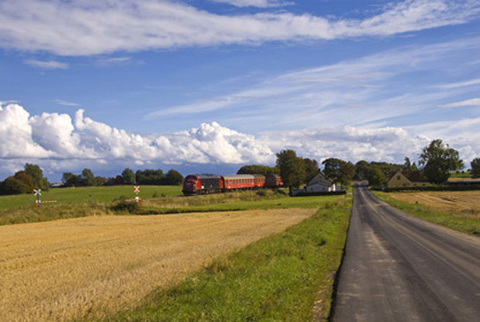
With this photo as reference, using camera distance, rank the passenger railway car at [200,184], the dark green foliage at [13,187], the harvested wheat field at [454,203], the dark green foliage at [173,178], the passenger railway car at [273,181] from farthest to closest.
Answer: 1. the dark green foliage at [173,178]
2. the dark green foliage at [13,187]
3. the passenger railway car at [273,181]
4. the passenger railway car at [200,184]
5. the harvested wheat field at [454,203]

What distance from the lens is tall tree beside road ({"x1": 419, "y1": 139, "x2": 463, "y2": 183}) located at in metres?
122

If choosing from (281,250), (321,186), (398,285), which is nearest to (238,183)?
(321,186)

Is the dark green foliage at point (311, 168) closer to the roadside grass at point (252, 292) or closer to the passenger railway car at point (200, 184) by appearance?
the passenger railway car at point (200, 184)

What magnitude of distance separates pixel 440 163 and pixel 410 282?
125539mm

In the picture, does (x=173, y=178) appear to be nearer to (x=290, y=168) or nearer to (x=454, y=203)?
(x=290, y=168)

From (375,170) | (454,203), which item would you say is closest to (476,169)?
(375,170)

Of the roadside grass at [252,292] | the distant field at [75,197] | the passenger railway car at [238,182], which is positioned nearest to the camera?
the roadside grass at [252,292]

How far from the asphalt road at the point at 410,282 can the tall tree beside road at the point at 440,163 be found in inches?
4488

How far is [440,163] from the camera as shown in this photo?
404 ft

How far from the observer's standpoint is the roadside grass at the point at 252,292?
342 inches

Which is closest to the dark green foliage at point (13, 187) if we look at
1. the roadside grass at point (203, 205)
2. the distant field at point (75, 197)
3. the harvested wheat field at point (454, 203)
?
the distant field at point (75, 197)

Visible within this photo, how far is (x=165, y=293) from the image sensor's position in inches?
422

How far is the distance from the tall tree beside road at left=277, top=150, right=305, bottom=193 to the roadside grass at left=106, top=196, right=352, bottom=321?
88.6m

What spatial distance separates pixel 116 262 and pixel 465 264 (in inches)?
531
